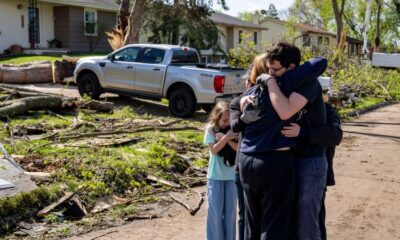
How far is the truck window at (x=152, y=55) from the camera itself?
1506 cm

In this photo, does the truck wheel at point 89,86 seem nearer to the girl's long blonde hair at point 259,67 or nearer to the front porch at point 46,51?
the girl's long blonde hair at point 259,67

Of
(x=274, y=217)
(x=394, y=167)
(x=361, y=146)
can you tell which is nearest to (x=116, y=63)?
(x=361, y=146)

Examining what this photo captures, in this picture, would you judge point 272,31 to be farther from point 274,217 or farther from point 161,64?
point 274,217

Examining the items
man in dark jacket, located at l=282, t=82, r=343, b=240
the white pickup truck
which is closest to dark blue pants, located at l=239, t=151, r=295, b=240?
man in dark jacket, located at l=282, t=82, r=343, b=240

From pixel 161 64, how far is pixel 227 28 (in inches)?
1314

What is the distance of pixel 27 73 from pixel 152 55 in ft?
20.8

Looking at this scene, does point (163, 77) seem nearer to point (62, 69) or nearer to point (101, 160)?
point (62, 69)

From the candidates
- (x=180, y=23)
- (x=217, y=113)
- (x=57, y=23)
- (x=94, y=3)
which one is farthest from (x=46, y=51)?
(x=217, y=113)

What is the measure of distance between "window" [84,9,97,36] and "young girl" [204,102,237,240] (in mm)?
29826

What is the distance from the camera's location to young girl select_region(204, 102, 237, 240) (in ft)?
16.3

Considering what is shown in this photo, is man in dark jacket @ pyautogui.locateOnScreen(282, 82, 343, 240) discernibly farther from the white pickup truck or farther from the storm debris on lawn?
the white pickup truck

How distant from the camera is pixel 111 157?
8.62m

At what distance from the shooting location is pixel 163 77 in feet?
48.5

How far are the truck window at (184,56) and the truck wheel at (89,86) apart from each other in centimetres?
254
